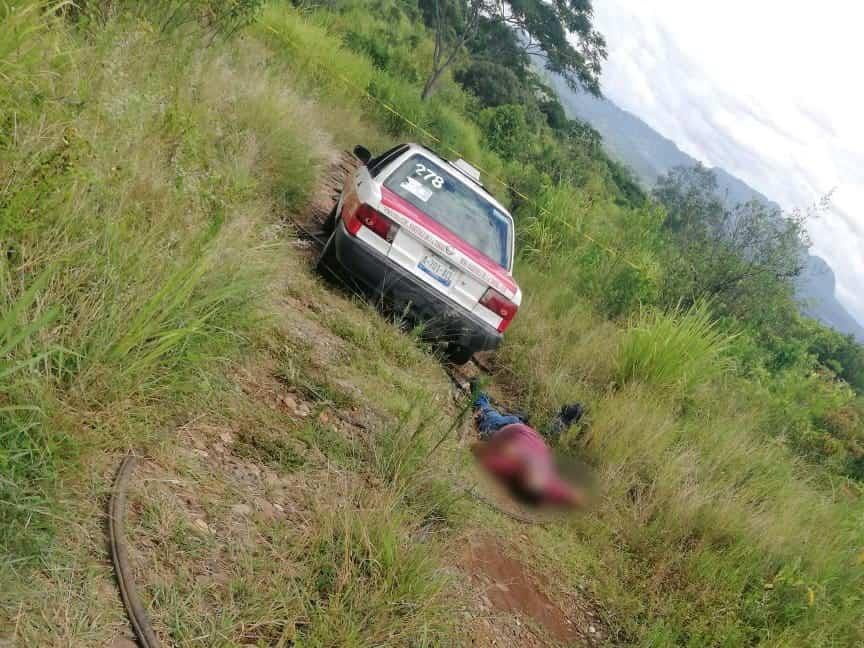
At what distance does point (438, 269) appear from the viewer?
5.17 m

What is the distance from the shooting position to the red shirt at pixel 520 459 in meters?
4.28

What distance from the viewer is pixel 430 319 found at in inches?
204

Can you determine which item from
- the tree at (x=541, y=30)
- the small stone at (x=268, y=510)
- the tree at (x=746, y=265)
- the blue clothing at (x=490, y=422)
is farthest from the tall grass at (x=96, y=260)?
the tree at (x=541, y=30)

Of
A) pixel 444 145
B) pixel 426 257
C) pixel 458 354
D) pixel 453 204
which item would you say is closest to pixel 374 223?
pixel 426 257

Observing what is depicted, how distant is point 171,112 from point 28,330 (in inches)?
101

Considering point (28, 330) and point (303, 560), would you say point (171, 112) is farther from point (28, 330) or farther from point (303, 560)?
point (303, 560)

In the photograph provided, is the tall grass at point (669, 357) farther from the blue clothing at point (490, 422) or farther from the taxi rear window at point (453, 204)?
the blue clothing at point (490, 422)

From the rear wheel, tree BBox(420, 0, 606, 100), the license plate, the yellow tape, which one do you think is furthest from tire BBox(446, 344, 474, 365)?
tree BBox(420, 0, 606, 100)

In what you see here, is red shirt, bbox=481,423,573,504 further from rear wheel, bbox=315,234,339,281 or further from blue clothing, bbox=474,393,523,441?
rear wheel, bbox=315,234,339,281

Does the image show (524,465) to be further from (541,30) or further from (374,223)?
(541,30)

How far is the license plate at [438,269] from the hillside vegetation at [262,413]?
552mm

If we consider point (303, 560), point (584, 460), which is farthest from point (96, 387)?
point (584, 460)

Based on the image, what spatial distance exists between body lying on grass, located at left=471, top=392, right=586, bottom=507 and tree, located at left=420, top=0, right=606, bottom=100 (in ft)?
46.9

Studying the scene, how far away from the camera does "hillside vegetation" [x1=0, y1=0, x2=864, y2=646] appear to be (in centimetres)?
218
